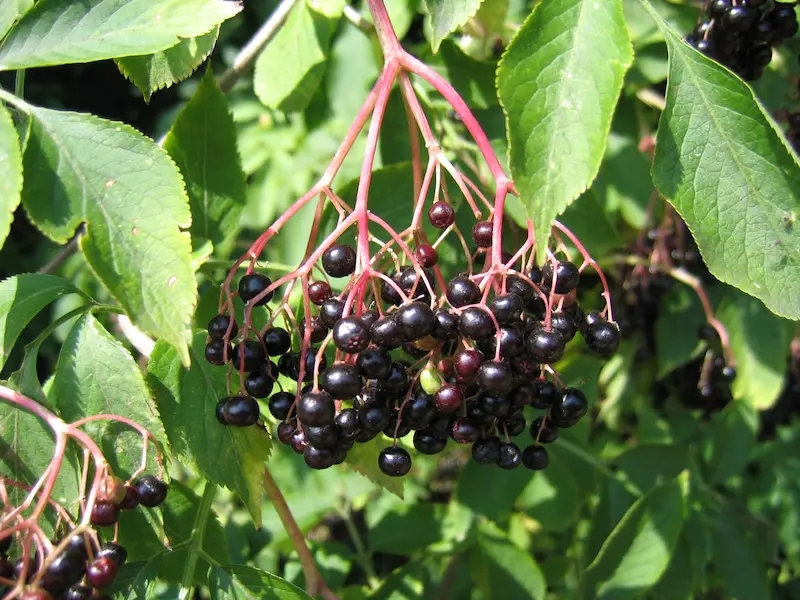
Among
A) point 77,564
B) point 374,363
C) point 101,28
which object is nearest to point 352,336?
point 374,363

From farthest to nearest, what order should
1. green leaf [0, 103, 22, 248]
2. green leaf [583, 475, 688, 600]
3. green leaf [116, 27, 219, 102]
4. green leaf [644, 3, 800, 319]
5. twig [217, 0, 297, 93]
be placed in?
twig [217, 0, 297, 93] < green leaf [583, 475, 688, 600] < green leaf [116, 27, 219, 102] < green leaf [644, 3, 800, 319] < green leaf [0, 103, 22, 248]

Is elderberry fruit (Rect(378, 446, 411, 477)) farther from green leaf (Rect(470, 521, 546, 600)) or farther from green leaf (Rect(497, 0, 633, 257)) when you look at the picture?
green leaf (Rect(470, 521, 546, 600))

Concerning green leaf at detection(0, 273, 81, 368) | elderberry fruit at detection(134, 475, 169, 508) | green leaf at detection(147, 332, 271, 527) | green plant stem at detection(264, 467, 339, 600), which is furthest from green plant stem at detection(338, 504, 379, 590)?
green leaf at detection(0, 273, 81, 368)

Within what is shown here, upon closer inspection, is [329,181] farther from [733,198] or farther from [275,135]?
[275,135]

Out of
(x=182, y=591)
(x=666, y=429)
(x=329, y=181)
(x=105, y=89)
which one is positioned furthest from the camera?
(x=105, y=89)

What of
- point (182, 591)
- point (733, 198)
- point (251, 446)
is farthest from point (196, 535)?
point (733, 198)
